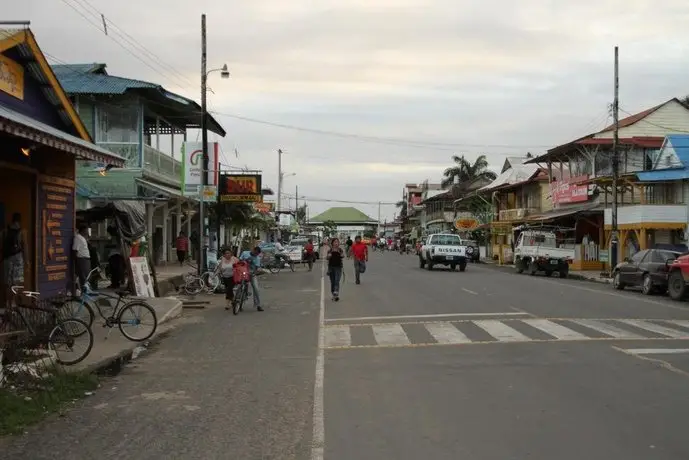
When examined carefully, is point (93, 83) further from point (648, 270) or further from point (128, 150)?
point (648, 270)

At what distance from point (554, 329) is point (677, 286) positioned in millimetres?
9796

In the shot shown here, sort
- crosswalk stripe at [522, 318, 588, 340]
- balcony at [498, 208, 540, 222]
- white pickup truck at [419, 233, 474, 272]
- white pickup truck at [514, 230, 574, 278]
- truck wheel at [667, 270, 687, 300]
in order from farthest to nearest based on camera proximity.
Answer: balcony at [498, 208, 540, 222]
white pickup truck at [419, 233, 474, 272]
white pickup truck at [514, 230, 574, 278]
truck wheel at [667, 270, 687, 300]
crosswalk stripe at [522, 318, 588, 340]

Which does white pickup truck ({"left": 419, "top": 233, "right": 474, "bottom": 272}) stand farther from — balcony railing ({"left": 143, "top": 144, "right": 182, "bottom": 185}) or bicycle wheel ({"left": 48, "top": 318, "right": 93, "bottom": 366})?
bicycle wheel ({"left": 48, "top": 318, "right": 93, "bottom": 366})

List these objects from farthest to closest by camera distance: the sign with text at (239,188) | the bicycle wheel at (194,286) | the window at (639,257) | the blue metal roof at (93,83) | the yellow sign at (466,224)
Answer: the yellow sign at (466,224), the sign with text at (239,188), the blue metal roof at (93,83), the window at (639,257), the bicycle wheel at (194,286)

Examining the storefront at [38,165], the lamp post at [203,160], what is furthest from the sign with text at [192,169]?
the storefront at [38,165]

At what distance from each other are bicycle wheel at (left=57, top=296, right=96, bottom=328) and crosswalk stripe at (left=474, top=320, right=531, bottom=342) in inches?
277

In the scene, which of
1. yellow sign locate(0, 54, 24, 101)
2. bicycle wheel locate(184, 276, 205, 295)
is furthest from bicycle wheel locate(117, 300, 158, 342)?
bicycle wheel locate(184, 276, 205, 295)

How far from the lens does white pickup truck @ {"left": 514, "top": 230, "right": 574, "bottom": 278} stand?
35688 millimetres

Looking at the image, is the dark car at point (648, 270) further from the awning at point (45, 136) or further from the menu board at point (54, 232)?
the menu board at point (54, 232)

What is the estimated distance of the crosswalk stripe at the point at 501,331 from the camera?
493 inches

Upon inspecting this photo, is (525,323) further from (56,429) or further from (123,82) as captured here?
(123,82)

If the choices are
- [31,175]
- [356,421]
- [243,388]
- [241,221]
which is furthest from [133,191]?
[356,421]

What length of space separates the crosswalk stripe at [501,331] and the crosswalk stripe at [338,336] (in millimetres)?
2646

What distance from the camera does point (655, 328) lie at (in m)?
13.9
